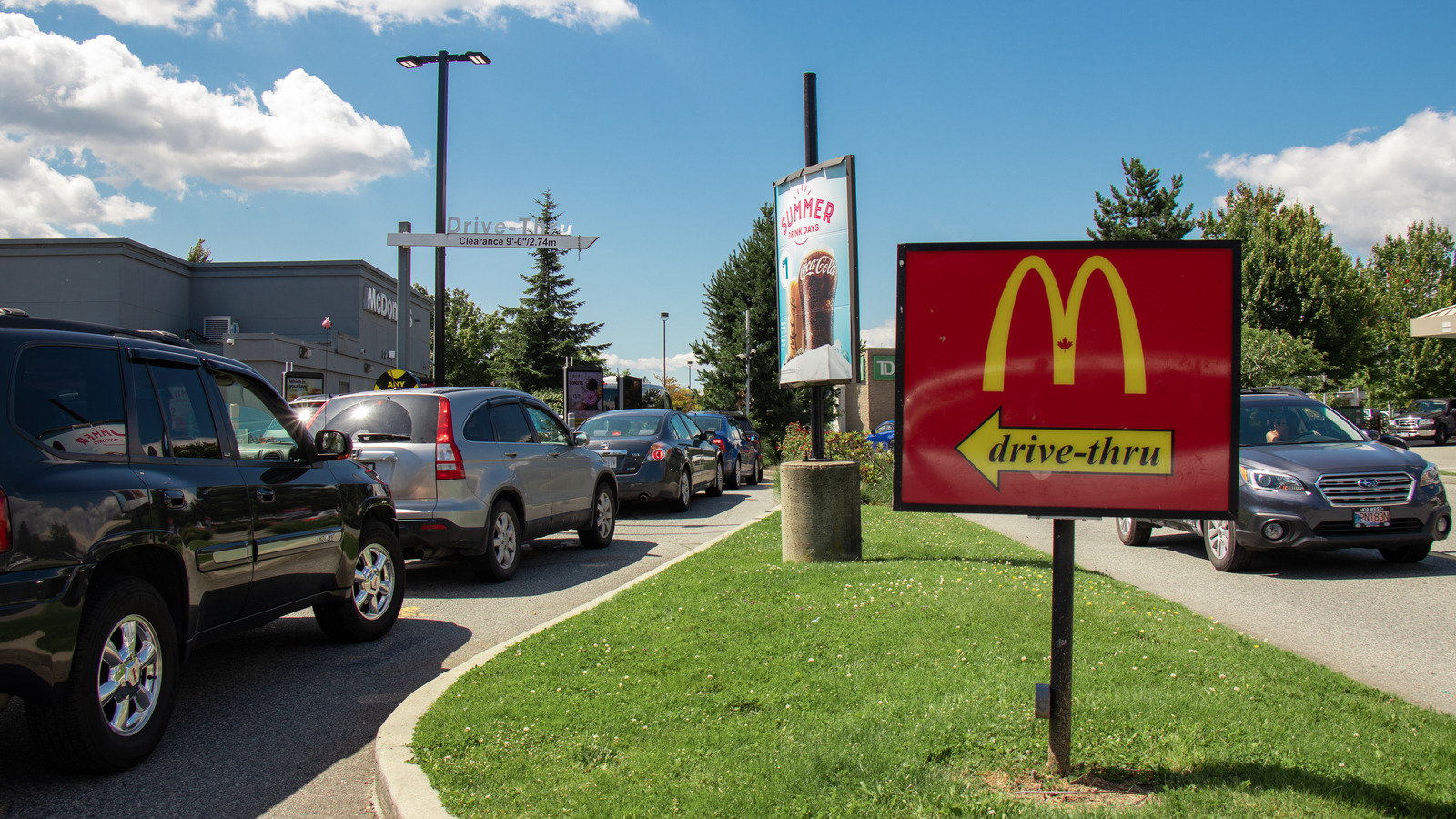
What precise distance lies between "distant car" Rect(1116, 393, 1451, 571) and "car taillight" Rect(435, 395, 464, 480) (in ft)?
18.6

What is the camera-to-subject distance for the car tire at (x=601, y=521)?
10.8m

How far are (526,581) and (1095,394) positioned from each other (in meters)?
6.50

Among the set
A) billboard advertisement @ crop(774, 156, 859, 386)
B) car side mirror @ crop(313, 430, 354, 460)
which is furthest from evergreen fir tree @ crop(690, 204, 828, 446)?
car side mirror @ crop(313, 430, 354, 460)

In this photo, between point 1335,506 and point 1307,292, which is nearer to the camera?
point 1335,506

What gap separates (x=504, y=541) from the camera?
8.74 m

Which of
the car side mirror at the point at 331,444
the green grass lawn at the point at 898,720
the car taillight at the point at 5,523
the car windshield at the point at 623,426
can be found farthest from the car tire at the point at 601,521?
the car taillight at the point at 5,523

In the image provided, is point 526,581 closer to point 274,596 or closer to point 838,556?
point 838,556

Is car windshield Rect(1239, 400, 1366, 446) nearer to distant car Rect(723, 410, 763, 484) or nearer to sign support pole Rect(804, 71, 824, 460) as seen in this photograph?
sign support pole Rect(804, 71, 824, 460)

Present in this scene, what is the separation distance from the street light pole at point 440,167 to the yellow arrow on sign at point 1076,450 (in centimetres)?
1523

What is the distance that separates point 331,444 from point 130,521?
5.97ft

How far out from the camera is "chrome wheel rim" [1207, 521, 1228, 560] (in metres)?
9.01

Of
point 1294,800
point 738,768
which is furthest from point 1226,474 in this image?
point 738,768

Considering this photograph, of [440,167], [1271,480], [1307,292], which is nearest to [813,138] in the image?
[1271,480]

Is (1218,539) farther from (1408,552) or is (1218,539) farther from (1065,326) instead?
(1065,326)
